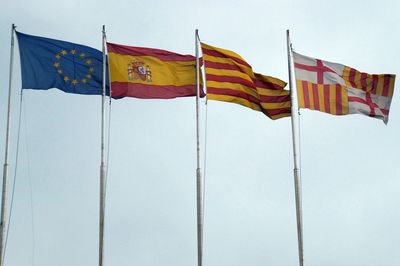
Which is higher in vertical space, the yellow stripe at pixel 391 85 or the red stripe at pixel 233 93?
the yellow stripe at pixel 391 85

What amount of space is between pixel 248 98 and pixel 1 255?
47.9 ft

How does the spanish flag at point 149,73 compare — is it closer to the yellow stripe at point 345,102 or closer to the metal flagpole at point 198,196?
the metal flagpole at point 198,196

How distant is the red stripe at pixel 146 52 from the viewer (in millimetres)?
43625

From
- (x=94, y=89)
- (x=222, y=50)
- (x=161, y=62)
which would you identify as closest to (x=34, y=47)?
(x=94, y=89)

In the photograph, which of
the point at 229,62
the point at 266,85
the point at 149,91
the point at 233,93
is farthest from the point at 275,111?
the point at 149,91

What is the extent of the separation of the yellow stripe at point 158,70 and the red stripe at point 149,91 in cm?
20

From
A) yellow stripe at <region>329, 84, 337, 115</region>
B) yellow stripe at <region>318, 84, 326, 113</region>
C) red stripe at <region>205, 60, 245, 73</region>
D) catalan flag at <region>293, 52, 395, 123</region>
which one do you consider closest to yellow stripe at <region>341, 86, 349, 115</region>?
catalan flag at <region>293, 52, 395, 123</region>

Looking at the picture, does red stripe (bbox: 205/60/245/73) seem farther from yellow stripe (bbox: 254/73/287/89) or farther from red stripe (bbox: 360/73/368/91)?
red stripe (bbox: 360/73/368/91)

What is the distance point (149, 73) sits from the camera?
43.8 meters

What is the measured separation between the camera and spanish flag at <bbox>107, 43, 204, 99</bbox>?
43375 millimetres

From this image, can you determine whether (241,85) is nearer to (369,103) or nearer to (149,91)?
(149,91)

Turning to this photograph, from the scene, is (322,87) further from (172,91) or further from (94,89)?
(94,89)

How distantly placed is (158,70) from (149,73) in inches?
19.9

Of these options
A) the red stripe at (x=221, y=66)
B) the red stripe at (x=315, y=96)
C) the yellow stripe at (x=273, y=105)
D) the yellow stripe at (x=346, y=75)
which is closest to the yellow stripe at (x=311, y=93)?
the red stripe at (x=315, y=96)
